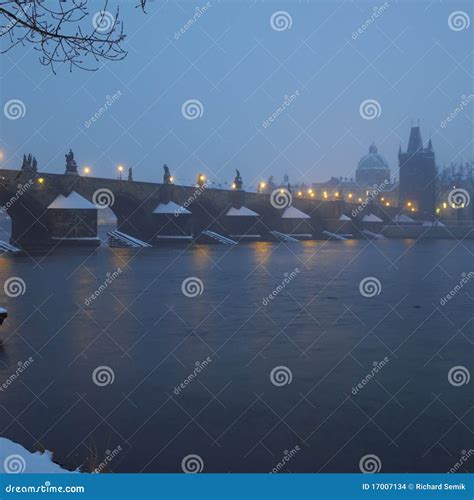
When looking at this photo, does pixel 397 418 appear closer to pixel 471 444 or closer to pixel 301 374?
pixel 471 444

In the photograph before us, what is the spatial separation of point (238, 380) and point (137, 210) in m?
54.5

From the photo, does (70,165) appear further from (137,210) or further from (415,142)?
(415,142)

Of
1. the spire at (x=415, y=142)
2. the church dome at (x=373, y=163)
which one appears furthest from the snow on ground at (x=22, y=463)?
the church dome at (x=373, y=163)

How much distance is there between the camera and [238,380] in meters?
10.4

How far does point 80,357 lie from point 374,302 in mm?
11430

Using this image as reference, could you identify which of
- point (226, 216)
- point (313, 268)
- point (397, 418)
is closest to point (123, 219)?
point (226, 216)

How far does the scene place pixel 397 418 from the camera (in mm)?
8602

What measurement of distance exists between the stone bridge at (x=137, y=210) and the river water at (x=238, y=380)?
915 inches

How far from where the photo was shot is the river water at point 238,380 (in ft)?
24.6

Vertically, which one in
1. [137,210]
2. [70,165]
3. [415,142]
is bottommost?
[70,165]

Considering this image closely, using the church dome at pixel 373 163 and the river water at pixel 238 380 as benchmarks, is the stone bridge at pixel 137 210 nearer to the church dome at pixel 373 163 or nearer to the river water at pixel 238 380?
the river water at pixel 238 380

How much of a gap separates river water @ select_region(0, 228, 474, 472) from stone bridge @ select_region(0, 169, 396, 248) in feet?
76.2

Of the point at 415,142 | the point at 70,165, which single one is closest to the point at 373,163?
the point at 415,142

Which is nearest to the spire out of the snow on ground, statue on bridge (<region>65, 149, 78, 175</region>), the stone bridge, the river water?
the stone bridge
